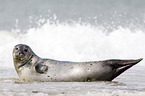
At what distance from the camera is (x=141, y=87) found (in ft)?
24.0

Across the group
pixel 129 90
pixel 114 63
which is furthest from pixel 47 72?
pixel 129 90

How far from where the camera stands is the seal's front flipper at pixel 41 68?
27.0 feet

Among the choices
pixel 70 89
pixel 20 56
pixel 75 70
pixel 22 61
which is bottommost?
pixel 70 89

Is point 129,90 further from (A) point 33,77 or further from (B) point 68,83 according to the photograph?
(A) point 33,77

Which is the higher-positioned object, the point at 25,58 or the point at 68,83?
the point at 25,58

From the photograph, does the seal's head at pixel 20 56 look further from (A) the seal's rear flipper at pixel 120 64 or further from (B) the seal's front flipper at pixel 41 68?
(A) the seal's rear flipper at pixel 120 64

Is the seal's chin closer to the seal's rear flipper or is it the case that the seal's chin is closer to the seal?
the seal

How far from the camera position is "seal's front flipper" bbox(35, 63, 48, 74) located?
8.24m

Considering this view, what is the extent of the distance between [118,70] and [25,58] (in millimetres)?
2341

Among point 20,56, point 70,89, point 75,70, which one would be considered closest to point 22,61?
point 20,56

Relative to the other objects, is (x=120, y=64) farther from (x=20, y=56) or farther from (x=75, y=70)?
(x=20, y=56)

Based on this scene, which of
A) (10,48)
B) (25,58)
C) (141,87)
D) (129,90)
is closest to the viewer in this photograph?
(129,90)

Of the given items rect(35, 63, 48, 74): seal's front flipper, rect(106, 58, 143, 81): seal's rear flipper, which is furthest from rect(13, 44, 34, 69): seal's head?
rect(106, 58, 143, 81): seal's rear flipper

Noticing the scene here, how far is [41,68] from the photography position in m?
8.30
